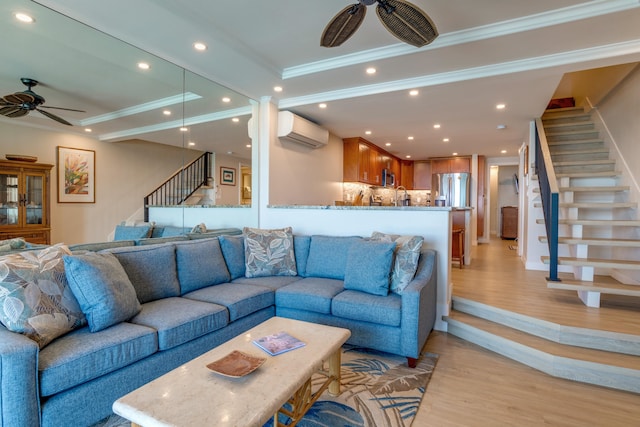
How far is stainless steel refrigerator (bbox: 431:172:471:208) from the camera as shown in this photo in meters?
8.33

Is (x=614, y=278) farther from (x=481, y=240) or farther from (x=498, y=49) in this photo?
(x=481, y=240)

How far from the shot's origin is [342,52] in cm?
316

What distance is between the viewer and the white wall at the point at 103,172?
8.21ft

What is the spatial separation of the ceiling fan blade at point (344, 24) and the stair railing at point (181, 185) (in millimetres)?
2284

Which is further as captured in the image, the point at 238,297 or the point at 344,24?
the point at 238,297

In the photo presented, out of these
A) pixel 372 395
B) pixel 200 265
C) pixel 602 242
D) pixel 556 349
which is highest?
pixel 602 242

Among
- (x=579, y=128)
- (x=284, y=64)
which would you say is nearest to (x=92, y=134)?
(x=284, y=64)

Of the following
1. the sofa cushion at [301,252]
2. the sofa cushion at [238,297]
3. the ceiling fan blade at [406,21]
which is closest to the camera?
the ceiling fan blade at [406,21]

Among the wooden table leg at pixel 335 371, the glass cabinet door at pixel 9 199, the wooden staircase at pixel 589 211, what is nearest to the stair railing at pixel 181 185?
the glass cabinet door at pixel 9 199

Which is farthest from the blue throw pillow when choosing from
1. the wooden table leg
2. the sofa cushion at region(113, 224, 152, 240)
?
the sofa cushion at region(113, 224, 152, 240)

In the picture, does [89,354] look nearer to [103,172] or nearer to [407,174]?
[103,172]

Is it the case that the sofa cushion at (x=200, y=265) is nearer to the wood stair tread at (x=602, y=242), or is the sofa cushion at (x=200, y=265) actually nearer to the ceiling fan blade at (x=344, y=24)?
the ceiling fan blade at (x=344, y=24)

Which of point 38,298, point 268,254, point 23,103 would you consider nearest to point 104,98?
point 23,103

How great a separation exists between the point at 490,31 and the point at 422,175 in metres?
6.67
